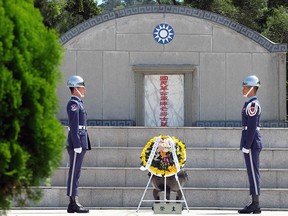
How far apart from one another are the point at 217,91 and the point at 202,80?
0.42m

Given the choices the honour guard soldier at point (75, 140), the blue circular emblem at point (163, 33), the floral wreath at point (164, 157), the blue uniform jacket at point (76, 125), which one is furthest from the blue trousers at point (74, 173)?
the blue circular emblem at point (163, 33)

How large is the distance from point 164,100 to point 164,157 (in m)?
7.11

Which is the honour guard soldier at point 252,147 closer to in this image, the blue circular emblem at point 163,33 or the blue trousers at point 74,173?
the blue trousers at point 74,173

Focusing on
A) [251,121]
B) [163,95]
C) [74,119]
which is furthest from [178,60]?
[74,119]

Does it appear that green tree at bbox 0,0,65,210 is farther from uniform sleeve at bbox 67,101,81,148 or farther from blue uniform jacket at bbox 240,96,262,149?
blue uniform jacket at bbox 240,96,262,149

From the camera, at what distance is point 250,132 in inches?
428

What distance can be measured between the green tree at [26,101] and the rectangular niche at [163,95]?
11640 mm

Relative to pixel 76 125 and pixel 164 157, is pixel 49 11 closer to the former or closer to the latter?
pixel 76 125

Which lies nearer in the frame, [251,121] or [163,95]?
[251,121]

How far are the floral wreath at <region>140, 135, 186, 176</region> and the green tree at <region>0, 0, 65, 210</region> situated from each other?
4.71 metres

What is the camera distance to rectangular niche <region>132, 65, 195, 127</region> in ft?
58.2

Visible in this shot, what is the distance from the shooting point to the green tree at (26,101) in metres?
5.68

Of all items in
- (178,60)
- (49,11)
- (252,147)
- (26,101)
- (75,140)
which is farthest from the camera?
(49,11)

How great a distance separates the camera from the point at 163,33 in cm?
1789
